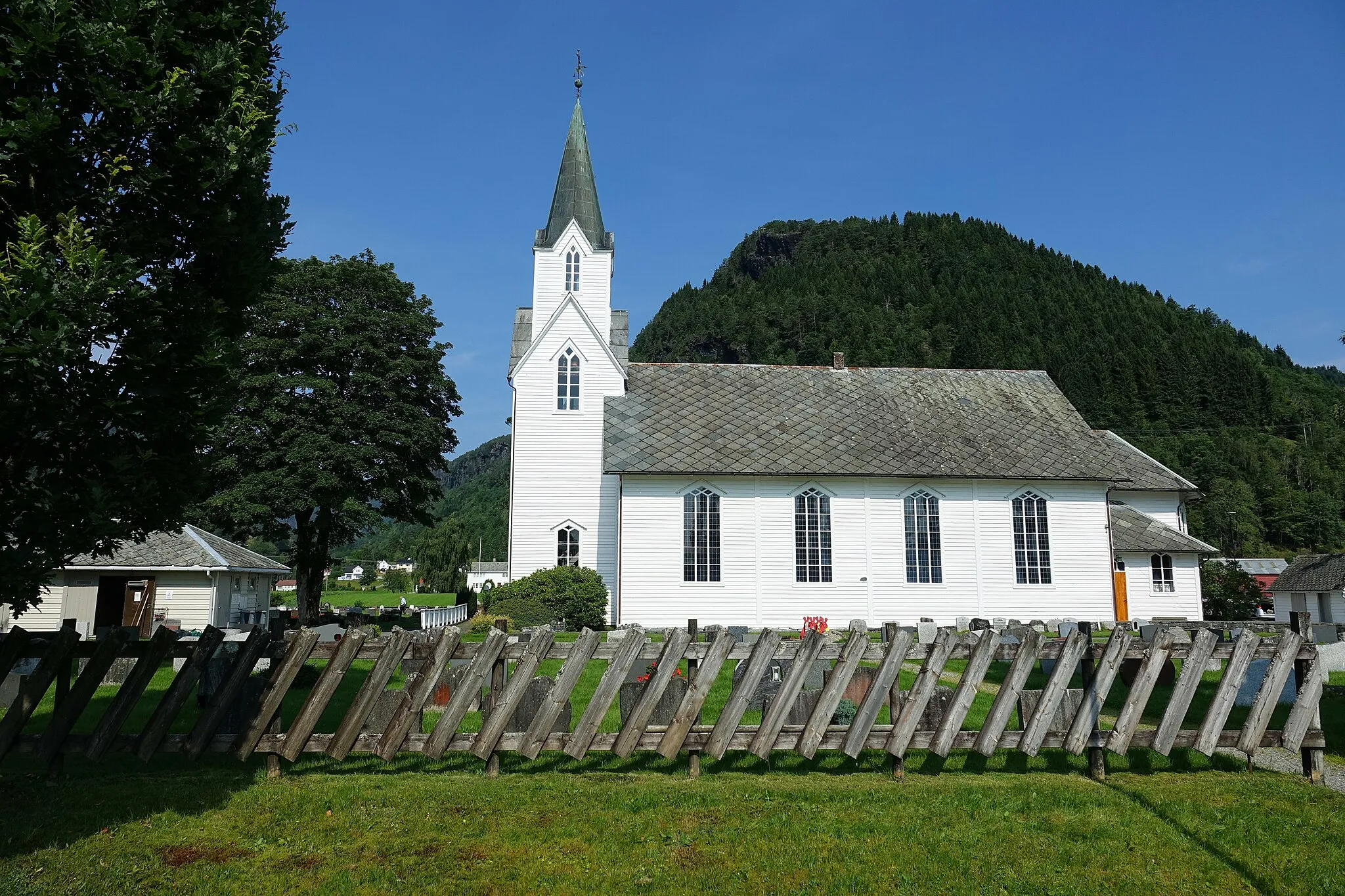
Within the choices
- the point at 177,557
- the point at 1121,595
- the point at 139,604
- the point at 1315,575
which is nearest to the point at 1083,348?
the point at 1315,575

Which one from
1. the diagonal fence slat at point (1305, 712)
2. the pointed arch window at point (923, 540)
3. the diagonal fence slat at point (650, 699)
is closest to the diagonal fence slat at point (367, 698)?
the diagonal fence slat at point (650, 699)

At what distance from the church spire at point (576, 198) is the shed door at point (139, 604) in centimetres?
1865

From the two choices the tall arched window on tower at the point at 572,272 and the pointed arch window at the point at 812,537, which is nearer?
the pointed arch window at the point at 812,537

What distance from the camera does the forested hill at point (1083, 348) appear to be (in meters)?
99.2

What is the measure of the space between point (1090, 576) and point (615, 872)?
28.1m

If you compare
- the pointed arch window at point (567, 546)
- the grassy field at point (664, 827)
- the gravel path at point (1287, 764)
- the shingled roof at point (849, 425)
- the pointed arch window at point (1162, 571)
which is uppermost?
the shingled roof at point (849, 425)

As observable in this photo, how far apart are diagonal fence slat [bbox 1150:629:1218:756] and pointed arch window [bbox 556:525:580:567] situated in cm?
2303

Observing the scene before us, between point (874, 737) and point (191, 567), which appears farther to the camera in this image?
point (191, 567)

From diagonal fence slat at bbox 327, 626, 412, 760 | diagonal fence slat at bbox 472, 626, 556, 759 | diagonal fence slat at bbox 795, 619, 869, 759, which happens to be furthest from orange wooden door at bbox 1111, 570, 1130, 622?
diagonal fence slat at bbox 327, 626, 412, 760

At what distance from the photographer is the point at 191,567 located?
2950cm

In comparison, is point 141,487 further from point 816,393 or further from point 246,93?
point 816,393

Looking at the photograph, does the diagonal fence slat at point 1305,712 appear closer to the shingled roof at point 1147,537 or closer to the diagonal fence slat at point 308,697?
the diagonal fence slat at point 308,697

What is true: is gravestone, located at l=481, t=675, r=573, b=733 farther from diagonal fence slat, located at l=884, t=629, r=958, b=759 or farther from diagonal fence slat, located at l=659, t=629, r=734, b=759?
diagonal fence slat, located at l=884, t=629, r=958, b=759

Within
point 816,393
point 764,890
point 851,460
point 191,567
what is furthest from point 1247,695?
point 191,567
